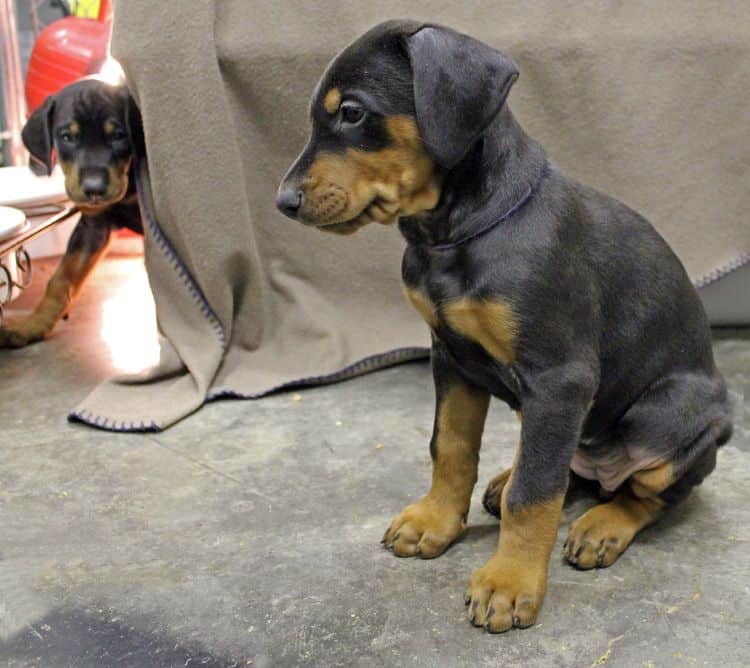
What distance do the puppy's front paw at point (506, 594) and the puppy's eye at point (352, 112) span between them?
3.30 ft

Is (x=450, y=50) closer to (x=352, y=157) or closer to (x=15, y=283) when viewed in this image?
(x=352, y=157)

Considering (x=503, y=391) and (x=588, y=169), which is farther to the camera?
(x=588, y=169)

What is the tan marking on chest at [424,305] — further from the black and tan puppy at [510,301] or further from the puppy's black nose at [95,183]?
the puppy's black nose at [95,183]

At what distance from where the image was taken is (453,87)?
80.6 inches

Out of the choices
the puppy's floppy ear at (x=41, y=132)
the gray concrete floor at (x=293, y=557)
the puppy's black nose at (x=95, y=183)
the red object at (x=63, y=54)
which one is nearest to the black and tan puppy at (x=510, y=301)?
the gray concrete floor at (x=293, y=557)

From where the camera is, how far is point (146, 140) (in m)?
3.62

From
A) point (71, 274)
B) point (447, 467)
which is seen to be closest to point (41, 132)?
point (71, 274)

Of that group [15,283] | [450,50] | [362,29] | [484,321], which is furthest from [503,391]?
[15,283]

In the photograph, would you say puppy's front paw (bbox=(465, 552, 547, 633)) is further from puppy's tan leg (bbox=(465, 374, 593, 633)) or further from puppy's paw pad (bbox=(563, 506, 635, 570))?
puppy's paw pad (bbox=(563, 506, 635, 570))

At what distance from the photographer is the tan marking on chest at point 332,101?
211 cm

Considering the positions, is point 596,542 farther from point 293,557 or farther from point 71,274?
point 71,274

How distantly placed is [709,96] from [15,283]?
2.74 meters

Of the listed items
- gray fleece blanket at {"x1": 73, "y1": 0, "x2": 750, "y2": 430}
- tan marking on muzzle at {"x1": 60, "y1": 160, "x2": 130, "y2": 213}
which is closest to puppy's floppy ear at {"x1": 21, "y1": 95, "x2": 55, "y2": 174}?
tan marking on muzzle at {"x1": 60, "y1": 160, "x2": 130, "y2": 213}

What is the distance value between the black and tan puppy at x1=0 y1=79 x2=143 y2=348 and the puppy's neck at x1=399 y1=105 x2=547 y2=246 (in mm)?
1953
